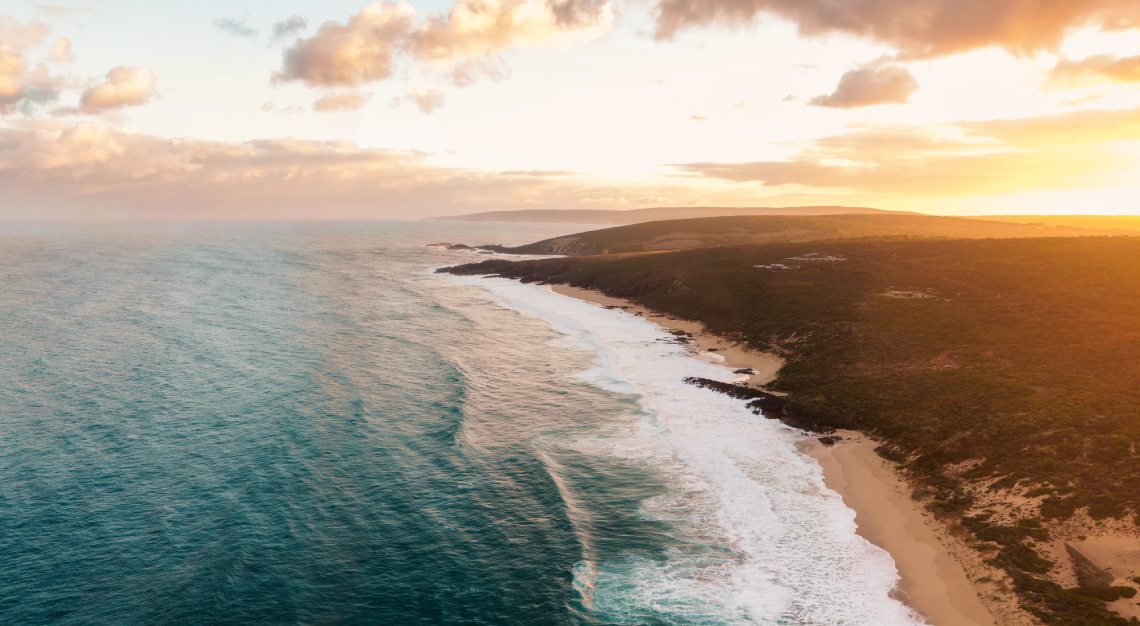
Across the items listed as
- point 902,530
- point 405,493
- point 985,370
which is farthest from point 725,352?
point 405,493

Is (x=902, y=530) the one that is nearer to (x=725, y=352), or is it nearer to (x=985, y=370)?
(x=985, y=370)

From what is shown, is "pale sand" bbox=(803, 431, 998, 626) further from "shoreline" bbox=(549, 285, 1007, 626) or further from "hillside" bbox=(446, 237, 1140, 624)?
"hillside" bbox=(446, 237, 1140, 624)

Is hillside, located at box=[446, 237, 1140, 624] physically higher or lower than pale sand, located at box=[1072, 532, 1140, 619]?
higher

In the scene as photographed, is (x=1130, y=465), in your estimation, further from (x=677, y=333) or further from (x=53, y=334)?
(x=53, y=334)

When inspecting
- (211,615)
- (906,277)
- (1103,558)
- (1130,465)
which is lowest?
(211,615)

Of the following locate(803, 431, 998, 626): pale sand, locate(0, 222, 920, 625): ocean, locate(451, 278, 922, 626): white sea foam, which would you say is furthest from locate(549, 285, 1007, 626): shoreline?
locate(0, 222, 920, 625): ocean

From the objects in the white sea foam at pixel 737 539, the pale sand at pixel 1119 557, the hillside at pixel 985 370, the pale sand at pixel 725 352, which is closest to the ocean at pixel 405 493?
the white sea foam at pixel 737 539

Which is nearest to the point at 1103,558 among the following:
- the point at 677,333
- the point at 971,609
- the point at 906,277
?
the point at 971,609
